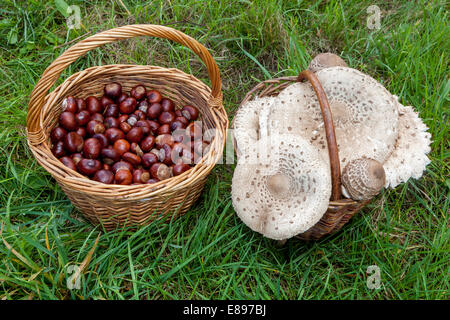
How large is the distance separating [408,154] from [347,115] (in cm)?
51

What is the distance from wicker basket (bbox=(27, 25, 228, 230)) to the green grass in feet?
0.56

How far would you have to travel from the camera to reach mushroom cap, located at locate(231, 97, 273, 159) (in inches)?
113

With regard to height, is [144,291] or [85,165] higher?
[85,165]

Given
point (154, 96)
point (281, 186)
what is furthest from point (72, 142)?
point (281, 186)

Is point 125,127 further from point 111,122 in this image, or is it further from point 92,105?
point 92,105

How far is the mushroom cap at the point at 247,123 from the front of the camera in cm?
286

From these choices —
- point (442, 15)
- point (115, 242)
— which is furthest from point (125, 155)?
point (442, 15)

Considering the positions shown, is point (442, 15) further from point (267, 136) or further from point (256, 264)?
point (256, 264)

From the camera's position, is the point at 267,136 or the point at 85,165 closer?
the point at 267,136

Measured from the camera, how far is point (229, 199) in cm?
312

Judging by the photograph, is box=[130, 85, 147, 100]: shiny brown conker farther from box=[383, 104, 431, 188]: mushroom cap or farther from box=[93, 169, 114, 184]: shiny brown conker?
box=[383, 104, 431, 188]: mushroom cap

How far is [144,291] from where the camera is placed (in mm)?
2619

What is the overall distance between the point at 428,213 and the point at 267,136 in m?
1.58

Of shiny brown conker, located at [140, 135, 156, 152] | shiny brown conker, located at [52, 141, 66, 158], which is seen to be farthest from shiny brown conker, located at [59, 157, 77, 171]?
shiny brown conker, located at [140, 135, 156, 152]
